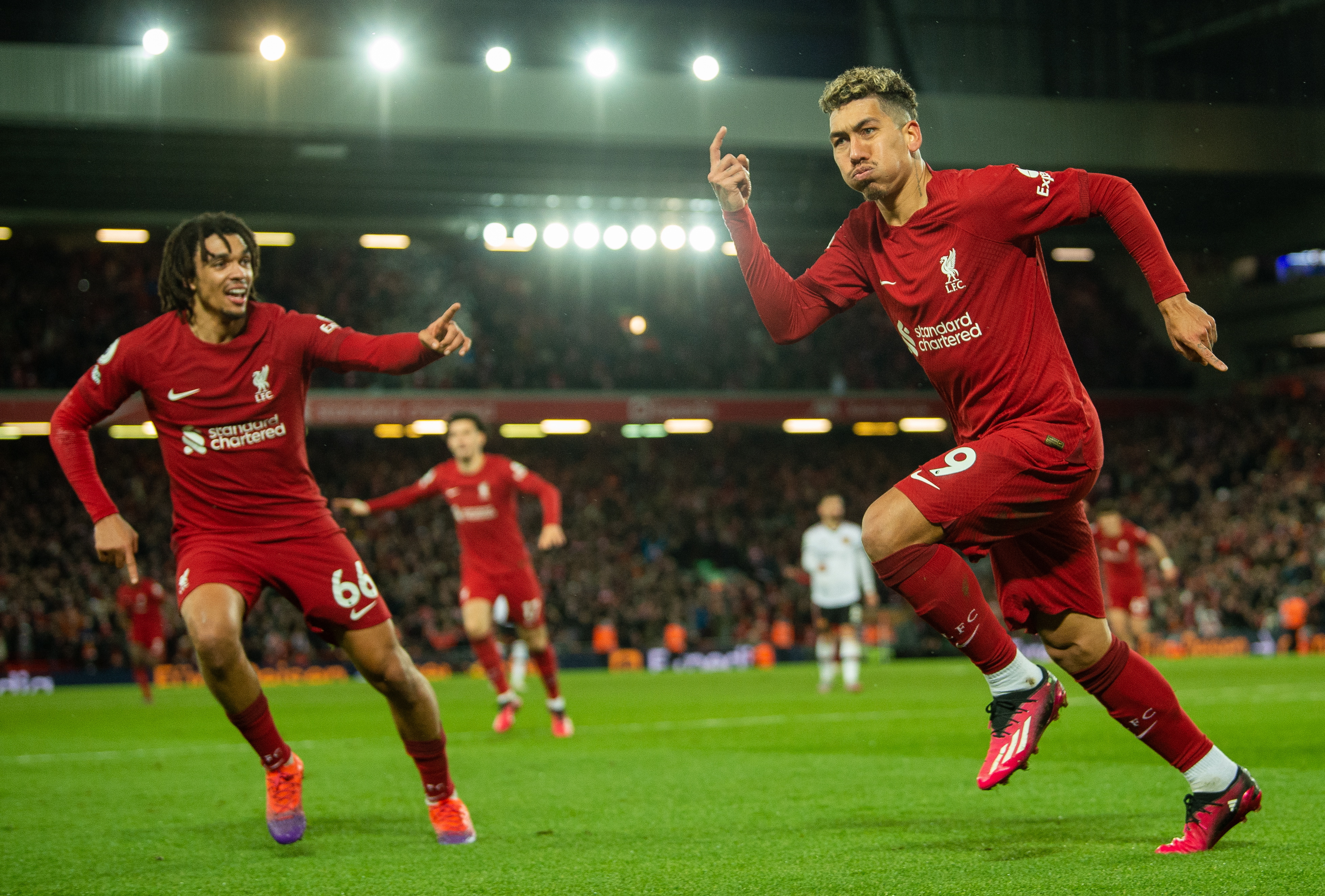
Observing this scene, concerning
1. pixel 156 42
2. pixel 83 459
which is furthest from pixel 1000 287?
pixel 156 42

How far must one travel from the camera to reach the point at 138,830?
5.83 metres

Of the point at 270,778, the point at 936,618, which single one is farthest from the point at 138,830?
the point at 936,618

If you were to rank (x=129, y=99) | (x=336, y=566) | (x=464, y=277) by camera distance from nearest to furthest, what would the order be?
(x=336, y=566) → (x=129, y=99) → (x=464, y=277)

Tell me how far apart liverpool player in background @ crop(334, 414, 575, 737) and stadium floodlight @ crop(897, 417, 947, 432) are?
71.7 ft

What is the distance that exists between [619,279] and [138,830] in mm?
27825

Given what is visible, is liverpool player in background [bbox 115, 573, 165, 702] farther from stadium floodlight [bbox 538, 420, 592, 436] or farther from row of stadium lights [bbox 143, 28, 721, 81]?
stadium floodlight [bbox 538, 420, 592, 436]

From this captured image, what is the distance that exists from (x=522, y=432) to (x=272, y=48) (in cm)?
1224

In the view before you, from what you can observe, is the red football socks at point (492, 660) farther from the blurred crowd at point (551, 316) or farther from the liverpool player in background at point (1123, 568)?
the blurred crowd at point (551, 316)

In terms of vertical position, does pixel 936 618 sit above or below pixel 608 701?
above

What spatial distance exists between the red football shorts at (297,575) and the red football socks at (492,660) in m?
5.96

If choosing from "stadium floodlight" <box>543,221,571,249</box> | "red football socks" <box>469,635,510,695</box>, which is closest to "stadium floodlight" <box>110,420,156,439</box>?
"stadium floodlight" <box>543,221,571,249</box>

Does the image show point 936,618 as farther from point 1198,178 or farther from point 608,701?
point 1198,178

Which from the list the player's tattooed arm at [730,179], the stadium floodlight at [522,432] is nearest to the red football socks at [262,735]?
the player's tattooed arm at [730,179]

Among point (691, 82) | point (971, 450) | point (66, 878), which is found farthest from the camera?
point (691, 82)
